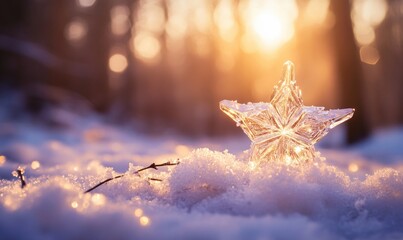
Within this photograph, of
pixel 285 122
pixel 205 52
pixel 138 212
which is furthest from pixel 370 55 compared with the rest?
pixel 138 212

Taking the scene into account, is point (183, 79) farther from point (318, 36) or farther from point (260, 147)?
point (260, 147)

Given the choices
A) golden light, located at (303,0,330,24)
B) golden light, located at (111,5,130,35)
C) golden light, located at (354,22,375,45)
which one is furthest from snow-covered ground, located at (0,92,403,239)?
golden light, located at (354,22,375,45)

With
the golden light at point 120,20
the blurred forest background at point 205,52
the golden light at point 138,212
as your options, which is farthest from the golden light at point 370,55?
the golden light at point 138,212

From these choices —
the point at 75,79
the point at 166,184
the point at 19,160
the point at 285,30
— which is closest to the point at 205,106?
the point at 285,30

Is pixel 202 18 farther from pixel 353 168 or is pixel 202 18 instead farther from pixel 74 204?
pixel 74 204

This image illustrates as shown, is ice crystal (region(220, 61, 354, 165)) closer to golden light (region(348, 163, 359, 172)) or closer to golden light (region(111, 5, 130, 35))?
golden light (region(348, 163, 359, 172))

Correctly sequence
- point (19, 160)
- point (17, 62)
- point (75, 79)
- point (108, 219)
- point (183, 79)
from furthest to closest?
point (183, 79) → point (75, 79) → point (17, 62) → point (19, 160) → point (108, 219)
